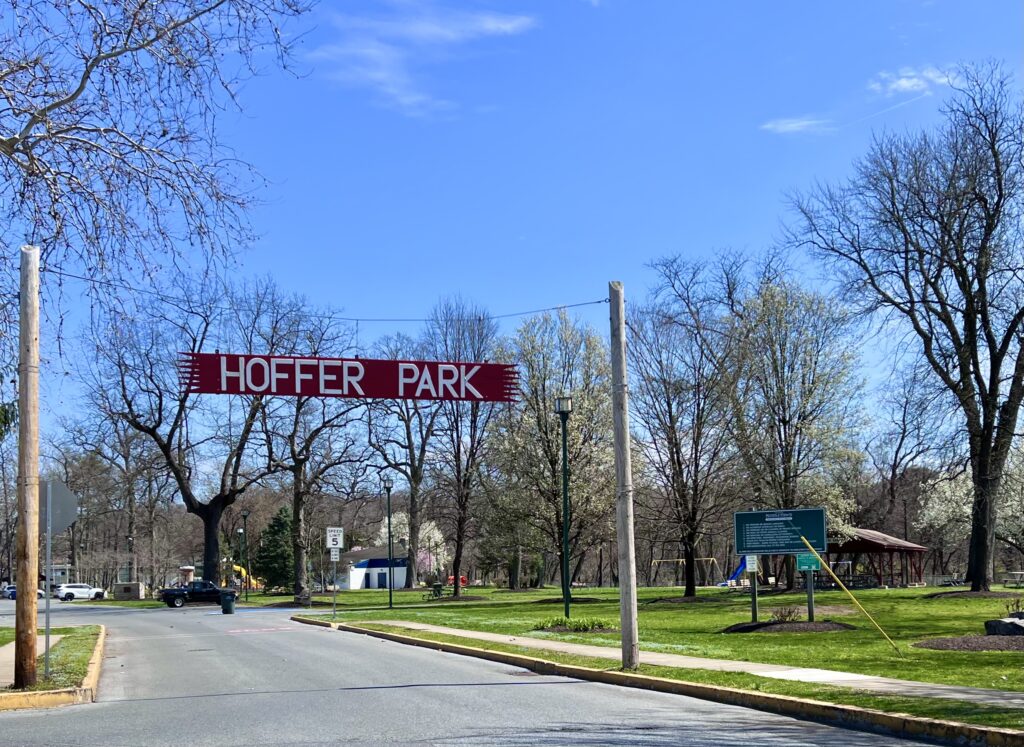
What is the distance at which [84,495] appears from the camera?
232 feet

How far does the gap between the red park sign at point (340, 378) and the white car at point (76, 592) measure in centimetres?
7427

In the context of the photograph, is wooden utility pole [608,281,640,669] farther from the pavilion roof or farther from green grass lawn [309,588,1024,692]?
the pavilion roof

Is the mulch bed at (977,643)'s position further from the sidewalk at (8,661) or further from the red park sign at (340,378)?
A: the sidewalk at (8,661)

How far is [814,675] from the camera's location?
1407 centimetres

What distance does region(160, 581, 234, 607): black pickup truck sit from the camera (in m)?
55.2

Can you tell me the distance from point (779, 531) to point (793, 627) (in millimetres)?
2159

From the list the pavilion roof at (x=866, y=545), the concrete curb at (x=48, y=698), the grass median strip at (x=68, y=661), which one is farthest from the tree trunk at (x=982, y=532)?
the concrete curb at (x=48, y=698)

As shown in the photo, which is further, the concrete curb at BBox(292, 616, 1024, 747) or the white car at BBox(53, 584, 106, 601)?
the white car at BBox(53, 584, 106, 601)

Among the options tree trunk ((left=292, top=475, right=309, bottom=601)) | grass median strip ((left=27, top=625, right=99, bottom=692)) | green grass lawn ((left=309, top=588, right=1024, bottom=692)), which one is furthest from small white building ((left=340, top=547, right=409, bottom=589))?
grass median strip ((left=27, top=625, right=99, bottom=692))

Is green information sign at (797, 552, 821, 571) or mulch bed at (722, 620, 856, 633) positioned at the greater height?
green information sign at (797, 552, 821, 571)

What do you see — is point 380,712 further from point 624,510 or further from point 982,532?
point 982,532

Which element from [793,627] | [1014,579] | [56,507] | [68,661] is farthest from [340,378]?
[1014,579]

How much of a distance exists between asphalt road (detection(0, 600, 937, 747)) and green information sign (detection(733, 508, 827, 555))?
25.1ft

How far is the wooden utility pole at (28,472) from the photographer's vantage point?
531 inches
